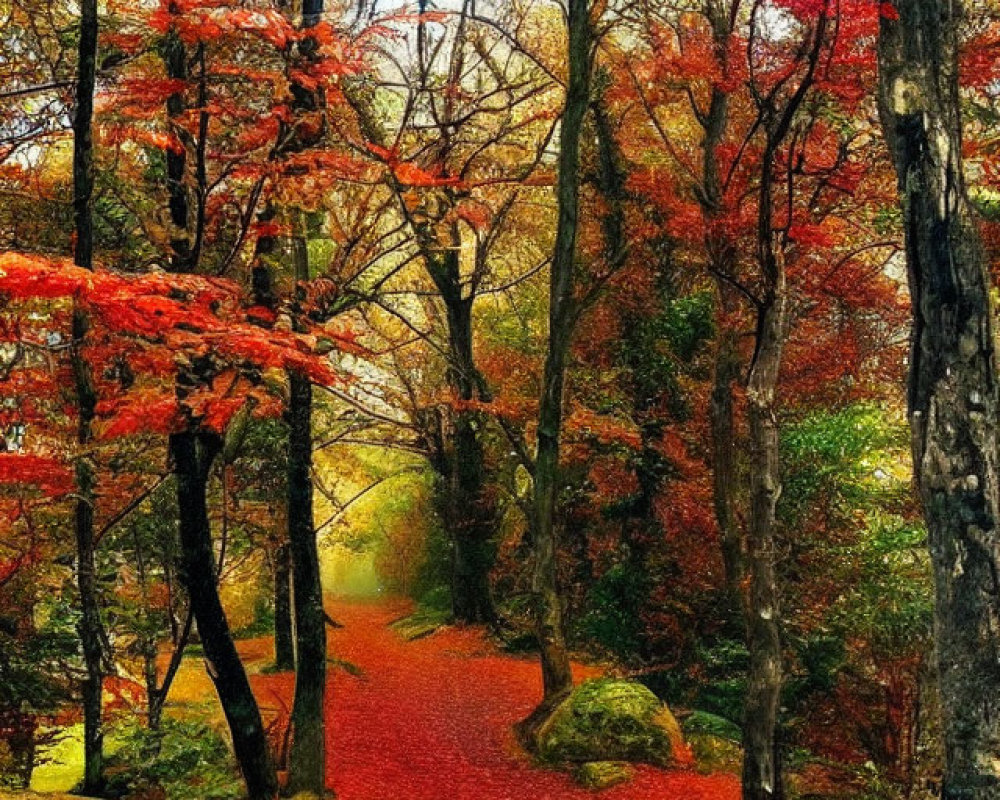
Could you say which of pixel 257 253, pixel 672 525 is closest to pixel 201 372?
pixel 257 253

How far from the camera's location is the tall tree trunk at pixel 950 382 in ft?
11.6

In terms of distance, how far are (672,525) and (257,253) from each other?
8724 mm

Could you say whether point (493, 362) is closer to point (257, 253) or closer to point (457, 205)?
point (457, 205)

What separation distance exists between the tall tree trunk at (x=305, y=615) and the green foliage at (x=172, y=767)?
70cm

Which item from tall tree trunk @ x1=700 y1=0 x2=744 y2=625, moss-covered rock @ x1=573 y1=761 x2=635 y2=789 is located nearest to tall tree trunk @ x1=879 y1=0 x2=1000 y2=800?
moss-covered rock @ x1=573 y1=761 x2=635 y2=789

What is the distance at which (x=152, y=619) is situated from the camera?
922 centimetres

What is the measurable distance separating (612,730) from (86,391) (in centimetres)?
691

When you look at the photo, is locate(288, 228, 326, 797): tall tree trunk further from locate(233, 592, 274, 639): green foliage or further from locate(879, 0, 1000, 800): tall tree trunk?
locate(233, 592, 274, 639): green foliage

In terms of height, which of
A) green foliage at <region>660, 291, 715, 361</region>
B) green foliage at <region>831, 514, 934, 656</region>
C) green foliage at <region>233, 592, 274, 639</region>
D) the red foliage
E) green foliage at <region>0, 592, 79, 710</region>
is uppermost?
green foliage at <region>660, 291, 715, 361</region>

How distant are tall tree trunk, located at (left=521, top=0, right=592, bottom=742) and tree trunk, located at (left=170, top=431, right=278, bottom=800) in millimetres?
4300

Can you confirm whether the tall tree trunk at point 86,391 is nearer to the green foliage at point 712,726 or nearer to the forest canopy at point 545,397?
the forest canopy at point 545,397

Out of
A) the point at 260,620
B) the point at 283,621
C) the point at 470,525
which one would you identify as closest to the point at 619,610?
the point at 470,525

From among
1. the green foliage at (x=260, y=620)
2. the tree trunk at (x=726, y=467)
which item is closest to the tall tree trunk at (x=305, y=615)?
the tree trunk at (x=726, y=467)

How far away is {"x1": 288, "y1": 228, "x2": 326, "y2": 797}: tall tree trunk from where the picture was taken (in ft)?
25.2
